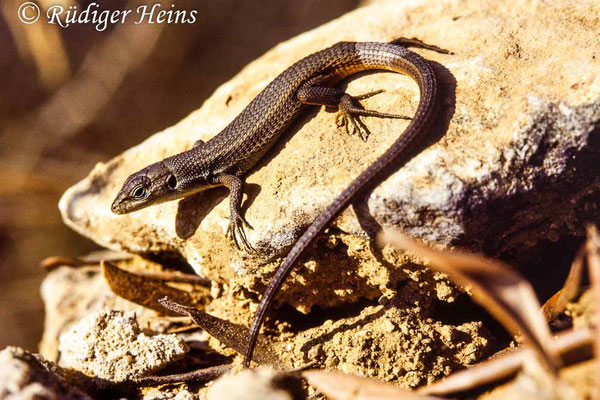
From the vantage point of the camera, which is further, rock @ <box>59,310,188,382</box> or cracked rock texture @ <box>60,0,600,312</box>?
rock @ <box>59,310,188,382</box>

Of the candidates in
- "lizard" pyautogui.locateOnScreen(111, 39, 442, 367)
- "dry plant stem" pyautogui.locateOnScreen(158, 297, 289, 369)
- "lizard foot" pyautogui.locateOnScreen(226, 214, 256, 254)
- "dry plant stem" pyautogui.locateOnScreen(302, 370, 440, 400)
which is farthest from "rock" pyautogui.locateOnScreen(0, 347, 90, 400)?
"lizard" pyautogui.locateOnScreen(111, 39, 442, 367)

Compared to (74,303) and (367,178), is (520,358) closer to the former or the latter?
(367,178)

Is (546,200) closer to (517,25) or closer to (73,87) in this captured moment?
(517,25)

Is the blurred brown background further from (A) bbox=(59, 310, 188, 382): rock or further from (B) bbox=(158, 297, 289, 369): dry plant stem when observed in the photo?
(B) bbox=(158, 297, 289, 369): dry plant stem


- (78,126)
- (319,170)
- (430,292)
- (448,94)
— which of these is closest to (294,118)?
(319,170)
